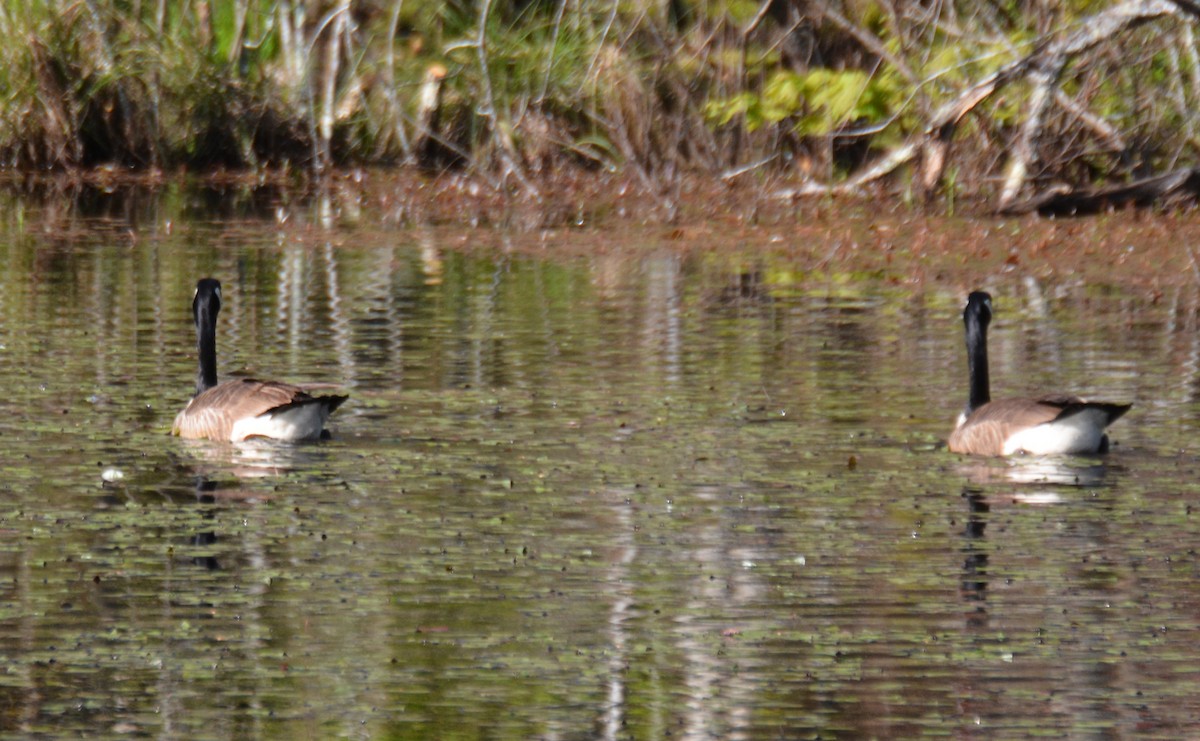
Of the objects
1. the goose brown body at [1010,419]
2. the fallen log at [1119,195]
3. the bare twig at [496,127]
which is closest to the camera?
the goose brown body at [1010,419]

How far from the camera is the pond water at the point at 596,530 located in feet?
22.4

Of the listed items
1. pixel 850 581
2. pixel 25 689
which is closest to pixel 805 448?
pixel 850 581

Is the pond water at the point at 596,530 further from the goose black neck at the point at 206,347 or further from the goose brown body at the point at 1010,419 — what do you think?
the goose black neck at the point at 206,347

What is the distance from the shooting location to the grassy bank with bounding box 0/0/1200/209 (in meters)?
23.2

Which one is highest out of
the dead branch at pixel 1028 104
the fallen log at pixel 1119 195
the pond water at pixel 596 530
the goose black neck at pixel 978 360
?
the dead branch at pixel 1028 104

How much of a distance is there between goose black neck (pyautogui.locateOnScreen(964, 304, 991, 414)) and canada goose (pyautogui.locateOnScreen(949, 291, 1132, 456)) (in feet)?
2.32

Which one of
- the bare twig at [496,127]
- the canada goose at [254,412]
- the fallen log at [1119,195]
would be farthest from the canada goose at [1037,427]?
the bare twig at [496,127]

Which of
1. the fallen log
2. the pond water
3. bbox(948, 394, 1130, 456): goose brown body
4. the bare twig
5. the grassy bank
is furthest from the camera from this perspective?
the bare twig

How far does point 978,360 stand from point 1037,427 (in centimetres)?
120

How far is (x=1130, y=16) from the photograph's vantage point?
19984mm

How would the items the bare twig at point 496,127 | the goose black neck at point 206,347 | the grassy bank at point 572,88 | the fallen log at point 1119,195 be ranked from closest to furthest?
the goose black neck at point 206,347, the fallen log at point 1119,195, the grassy bank at point 572,88, the bare twig at point 496,127

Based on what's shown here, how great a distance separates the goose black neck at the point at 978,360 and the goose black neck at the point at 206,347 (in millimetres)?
4115

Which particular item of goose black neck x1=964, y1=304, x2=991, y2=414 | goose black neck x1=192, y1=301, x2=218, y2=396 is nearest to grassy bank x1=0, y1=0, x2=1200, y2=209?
goose black neck x1=964, y1=304, x2=991, y2=414

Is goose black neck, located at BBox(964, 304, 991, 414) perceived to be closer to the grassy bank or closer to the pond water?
the pond water
